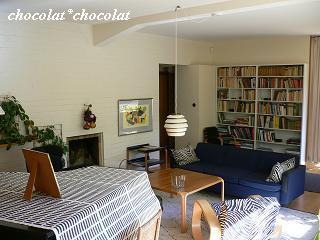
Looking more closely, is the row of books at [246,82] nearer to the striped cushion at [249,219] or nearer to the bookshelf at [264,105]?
the bookshelf at [264,105]

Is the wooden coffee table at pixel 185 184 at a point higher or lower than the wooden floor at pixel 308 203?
higher

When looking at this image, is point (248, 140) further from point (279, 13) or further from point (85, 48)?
point (85, 48)

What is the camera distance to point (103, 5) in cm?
433

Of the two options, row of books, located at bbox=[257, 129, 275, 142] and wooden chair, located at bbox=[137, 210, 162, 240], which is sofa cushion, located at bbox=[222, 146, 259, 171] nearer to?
row of books, located at bbox=[257, 129, 275, 142]

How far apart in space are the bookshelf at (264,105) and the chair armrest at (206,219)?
4904 millimetres

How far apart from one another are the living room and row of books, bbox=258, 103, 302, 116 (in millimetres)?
294

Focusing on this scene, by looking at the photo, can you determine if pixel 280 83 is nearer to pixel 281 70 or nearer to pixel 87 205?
pixel 281 70

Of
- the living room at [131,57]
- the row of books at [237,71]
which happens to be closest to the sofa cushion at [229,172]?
the living room at [131,57]

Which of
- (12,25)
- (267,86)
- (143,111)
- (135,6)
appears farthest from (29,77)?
(267,86)

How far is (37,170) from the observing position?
1744 mm

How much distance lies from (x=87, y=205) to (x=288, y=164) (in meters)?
4.04

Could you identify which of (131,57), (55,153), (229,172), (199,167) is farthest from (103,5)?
(229,172)

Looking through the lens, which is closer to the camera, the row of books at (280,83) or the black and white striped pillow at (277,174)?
the black and white striped pillow at (277,174)

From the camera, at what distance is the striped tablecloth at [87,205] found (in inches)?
55.8
